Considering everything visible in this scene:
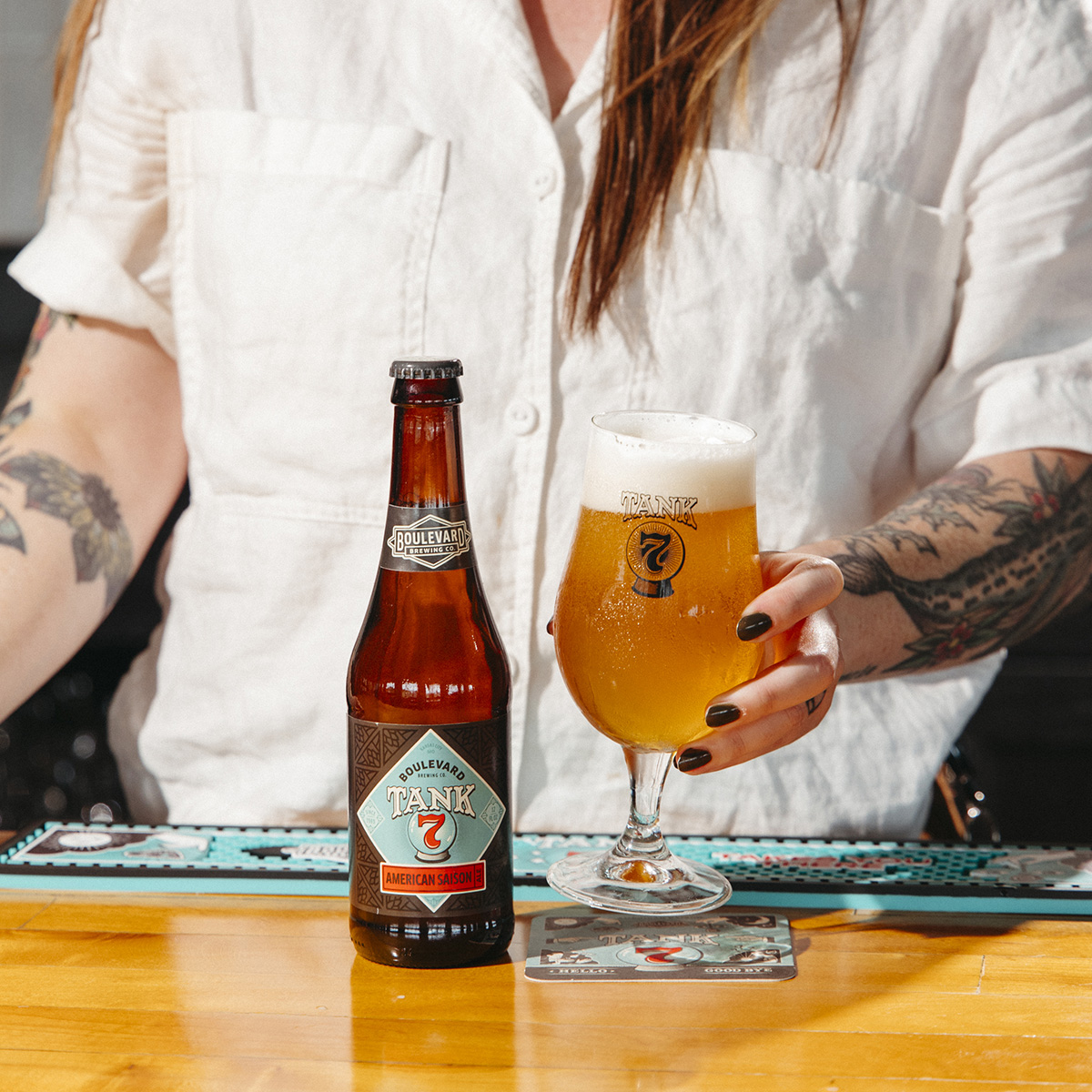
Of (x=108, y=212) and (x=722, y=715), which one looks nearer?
(x=722, y=715)

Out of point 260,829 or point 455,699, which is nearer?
point 455,699

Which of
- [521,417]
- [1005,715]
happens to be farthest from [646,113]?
[1005,715]

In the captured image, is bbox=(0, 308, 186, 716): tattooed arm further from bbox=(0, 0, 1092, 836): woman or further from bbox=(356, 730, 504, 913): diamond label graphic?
bbox=(356, 730, 504, 913): diamond label graphic

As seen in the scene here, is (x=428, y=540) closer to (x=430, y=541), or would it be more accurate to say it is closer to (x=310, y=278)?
Result: (x=430, y=541)

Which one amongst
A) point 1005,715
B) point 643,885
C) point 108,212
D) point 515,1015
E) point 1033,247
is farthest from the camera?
point 1005,715

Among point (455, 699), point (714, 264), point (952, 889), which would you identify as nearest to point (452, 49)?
point (714, 264)

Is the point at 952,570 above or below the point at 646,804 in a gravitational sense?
above

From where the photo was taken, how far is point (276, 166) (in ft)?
4.20

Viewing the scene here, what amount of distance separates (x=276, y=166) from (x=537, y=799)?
70 cm

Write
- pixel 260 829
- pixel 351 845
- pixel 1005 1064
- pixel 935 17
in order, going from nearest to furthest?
pixel 1005 1064 < pixel 351 845 < pixel 260 829 < pixel 935 17

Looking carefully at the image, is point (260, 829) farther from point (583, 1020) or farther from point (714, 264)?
point (714, 264)

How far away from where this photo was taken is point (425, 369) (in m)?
0.78

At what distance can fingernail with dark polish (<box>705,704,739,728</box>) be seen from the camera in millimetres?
766

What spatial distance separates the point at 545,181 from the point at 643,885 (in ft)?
2.27
